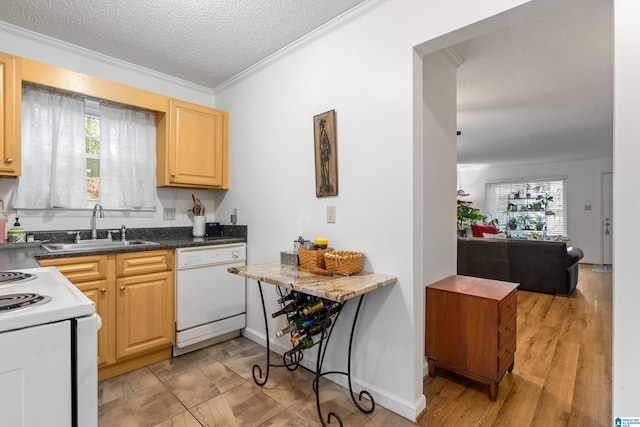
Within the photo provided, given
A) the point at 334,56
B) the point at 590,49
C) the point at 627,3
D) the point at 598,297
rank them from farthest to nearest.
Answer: the point at 598,297 → the point at 590,49 → the point at 334,56 → the point at 627,3

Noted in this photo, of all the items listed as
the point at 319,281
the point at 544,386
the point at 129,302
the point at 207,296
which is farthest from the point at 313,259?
the point at 544,386

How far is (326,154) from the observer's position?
213cm

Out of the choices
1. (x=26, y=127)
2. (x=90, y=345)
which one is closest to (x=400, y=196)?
(x=90, y=345)

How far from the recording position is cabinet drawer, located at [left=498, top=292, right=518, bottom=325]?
1.84 metres

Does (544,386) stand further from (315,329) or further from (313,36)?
(313,36)

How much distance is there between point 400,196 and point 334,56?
110 cm

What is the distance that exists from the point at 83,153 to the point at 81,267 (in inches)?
40.2

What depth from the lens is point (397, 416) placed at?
1721 millimetres

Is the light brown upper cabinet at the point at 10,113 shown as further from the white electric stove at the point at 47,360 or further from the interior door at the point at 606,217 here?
the interior door at the point at 606,217

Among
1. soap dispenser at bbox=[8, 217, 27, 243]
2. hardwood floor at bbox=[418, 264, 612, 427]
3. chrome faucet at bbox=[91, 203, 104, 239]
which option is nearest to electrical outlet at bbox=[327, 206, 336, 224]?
hardwood floor at bbox=[418, 264, 612, 427]

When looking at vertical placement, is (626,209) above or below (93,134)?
below

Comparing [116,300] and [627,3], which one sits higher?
[627,3]

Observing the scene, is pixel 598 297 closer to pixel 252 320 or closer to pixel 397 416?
pixel 397 416

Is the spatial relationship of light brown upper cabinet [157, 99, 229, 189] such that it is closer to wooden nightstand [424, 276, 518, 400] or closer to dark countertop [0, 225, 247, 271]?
dark countertop [0, 225, 247, 271]
